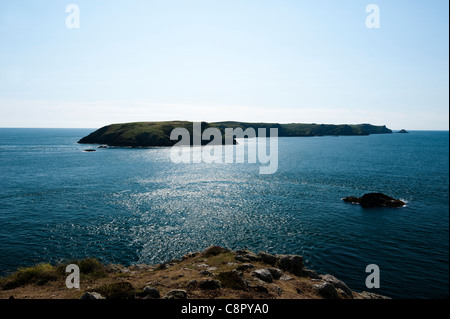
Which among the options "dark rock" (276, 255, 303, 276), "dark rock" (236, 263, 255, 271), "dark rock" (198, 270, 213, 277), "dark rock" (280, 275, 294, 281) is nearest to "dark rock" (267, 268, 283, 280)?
"dark rock" (280, 275, 294, 281)

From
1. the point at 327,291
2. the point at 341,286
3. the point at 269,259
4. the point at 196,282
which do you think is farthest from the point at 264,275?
the point at 341,286

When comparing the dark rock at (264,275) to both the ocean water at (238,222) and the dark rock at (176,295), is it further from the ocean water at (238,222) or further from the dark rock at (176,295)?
the ocean water at (238,222)

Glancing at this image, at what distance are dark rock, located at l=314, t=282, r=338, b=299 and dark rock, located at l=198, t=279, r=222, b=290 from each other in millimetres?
8789

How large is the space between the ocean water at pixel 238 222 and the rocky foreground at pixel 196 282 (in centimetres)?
715

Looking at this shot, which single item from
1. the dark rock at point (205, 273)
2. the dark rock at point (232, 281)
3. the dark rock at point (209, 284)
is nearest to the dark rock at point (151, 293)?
the dark rock at point (209, 284)

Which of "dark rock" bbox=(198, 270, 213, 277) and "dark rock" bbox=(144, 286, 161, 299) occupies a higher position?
"dark rock" bbox=(144, 286, 161, 299)

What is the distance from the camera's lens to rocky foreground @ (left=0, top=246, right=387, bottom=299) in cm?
1877

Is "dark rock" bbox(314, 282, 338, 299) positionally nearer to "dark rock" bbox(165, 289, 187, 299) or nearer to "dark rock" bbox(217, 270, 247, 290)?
A: "dark rock" bbox(217, 270, 247, 290)

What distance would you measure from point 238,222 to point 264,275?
81.1 feet

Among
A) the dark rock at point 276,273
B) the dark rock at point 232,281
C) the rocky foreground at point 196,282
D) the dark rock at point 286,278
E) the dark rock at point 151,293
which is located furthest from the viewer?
the dark rock at point 276,273

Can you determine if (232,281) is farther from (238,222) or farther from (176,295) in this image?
(238,222)

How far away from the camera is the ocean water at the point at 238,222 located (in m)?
33.1
